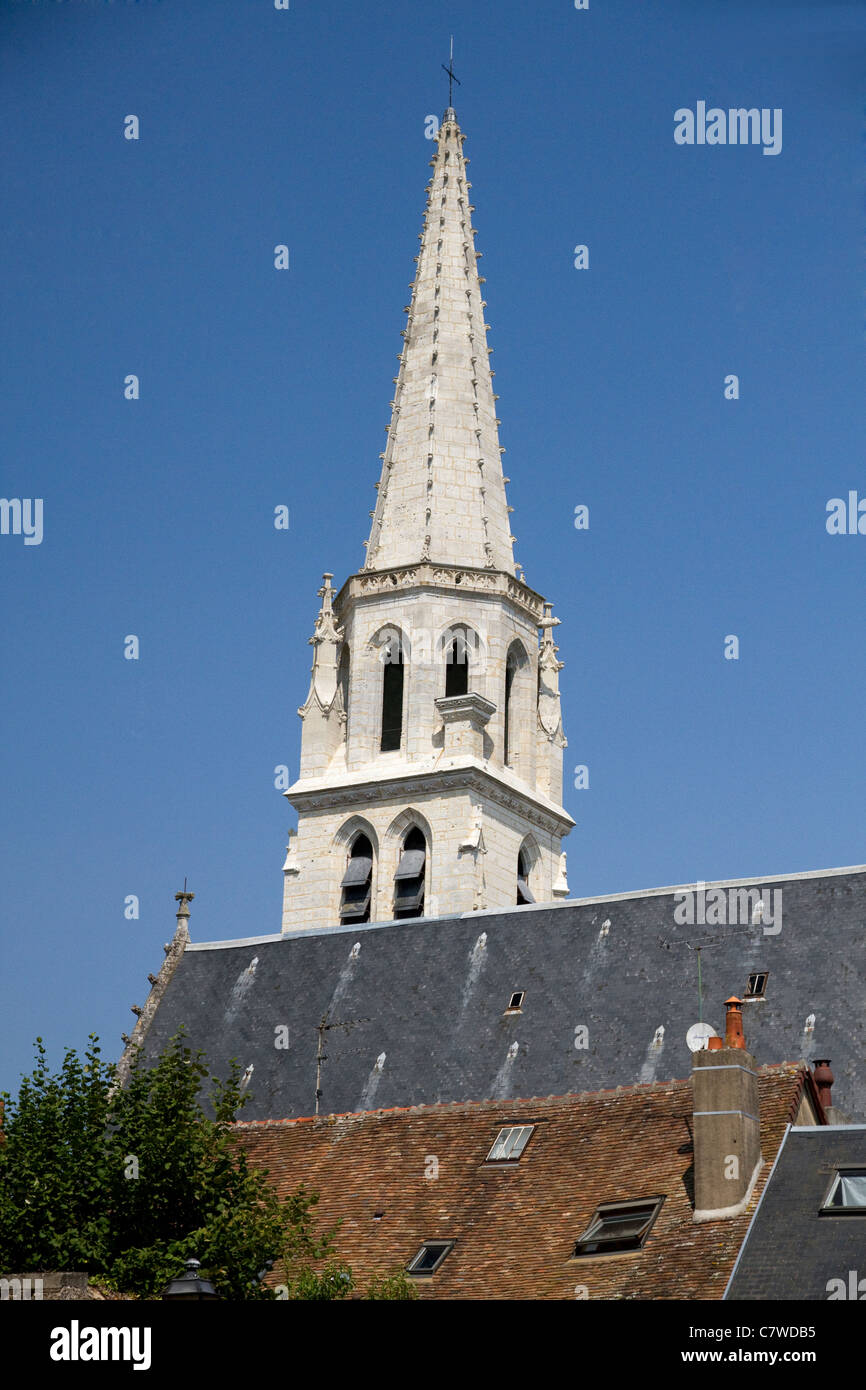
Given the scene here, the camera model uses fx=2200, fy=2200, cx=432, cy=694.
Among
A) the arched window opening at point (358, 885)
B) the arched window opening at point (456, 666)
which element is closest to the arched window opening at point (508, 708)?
the arched window opening at point (456, 666)

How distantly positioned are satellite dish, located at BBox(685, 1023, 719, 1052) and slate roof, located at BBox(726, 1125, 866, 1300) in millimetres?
9113

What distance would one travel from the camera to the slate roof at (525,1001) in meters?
39.6

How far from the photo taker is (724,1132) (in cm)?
2983

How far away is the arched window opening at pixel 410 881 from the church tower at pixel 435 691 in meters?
0.04

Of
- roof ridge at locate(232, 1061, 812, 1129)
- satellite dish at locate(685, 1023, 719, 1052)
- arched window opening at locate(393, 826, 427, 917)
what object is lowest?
roof ridge at locate(232, 1061, 812, 1129)

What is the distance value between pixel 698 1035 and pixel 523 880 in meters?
17.0

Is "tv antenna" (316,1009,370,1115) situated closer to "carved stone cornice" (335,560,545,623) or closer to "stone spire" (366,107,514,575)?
"carved stone cornice" (335,560,545,623)

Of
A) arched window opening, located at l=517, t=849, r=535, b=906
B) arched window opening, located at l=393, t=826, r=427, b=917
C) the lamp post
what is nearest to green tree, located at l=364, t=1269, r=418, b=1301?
the lamp post

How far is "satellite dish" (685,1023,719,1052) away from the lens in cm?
3881
